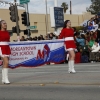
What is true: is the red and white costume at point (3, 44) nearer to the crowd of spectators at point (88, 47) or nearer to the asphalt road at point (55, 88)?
the asphalt road at point (55, 88)

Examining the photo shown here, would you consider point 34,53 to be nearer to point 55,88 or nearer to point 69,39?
point 69,39

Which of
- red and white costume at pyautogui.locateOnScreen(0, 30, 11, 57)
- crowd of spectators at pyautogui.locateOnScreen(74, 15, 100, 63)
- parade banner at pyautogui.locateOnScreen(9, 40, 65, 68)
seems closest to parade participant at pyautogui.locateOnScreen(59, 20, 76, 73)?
parade banner at pyautogui.locateOnScreen(9, 40, 65, 68)

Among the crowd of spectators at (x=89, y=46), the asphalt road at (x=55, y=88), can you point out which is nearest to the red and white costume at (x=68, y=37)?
the asphalt road at (x=55, y=88)

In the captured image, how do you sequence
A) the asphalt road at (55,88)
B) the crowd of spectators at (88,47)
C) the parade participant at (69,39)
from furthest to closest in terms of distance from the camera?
the crowd of spectators at (88,47) → the parade participant at (69,39) → the asphalt road at (55,88)

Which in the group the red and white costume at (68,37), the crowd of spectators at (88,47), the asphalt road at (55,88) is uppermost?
the red and white costume at (68,37)

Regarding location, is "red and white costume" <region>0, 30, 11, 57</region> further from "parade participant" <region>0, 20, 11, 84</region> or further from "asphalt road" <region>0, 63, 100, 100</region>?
"asphalt road" <region>0, 63, 100, 100</region>

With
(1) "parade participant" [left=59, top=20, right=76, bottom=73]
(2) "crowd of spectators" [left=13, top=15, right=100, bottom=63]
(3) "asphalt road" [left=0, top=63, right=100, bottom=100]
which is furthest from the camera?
(2) "crowd of spectators" [left=13, top=15, right=100, bottom=63]

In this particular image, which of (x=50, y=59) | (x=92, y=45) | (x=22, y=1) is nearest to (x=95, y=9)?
(x=22, y=1)

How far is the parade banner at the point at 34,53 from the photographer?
1251cm

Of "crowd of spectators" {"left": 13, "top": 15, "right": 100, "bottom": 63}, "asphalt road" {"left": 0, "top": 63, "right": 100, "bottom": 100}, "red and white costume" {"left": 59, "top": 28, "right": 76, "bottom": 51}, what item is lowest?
"asphalt road" {"left": 0, "top": 63, "right": 100, "bottom": 100}

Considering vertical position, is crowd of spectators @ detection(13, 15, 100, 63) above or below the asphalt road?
above

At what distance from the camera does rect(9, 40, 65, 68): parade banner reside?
12.5 meters

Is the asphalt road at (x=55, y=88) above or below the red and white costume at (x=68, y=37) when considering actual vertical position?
below

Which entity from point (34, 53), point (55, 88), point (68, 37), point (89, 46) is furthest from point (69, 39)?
point (89, 46)
